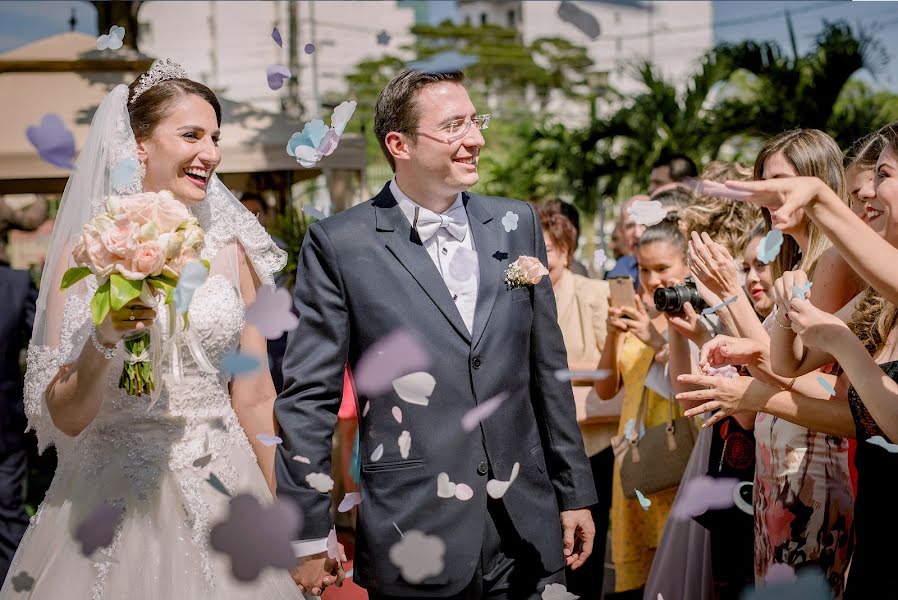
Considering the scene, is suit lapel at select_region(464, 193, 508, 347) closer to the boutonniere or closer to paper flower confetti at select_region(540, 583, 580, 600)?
the boutonniere

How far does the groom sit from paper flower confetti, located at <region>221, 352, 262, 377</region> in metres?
0.51

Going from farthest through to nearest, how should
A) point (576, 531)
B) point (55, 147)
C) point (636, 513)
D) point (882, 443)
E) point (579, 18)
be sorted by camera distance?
point (636, 513) → point (55, 147) → point (579, 18) → point (576, 531) → point (882, 443)

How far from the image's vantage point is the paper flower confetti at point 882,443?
2.40 metres

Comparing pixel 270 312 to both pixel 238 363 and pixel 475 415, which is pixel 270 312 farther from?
pixel 475 415

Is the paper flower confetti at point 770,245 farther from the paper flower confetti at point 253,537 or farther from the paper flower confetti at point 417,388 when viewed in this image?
the paper flower confetti at point 253,537

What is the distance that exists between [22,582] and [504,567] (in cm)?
148

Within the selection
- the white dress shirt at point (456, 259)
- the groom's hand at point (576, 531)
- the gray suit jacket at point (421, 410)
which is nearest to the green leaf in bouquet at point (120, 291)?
the gray suit jacket at point (421, 410)

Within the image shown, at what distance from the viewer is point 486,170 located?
74.6 feet

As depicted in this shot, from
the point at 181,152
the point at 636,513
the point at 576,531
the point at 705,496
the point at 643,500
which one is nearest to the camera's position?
the point at 576,531

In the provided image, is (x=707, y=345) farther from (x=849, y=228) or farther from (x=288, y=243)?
(x=288, y=243)

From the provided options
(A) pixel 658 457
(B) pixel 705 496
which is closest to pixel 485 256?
(B) pixel 705 496

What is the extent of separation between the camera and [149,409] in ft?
10.0

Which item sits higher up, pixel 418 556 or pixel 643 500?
pixel 418 556

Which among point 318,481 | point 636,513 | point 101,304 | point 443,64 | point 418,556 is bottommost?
point 636,513
